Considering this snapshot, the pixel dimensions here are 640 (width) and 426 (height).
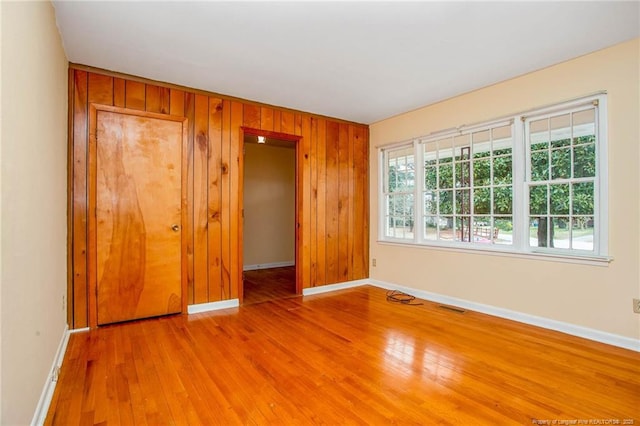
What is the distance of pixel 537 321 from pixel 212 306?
351cm

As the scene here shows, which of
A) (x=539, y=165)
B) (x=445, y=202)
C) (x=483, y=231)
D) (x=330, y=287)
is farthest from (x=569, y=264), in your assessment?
(x=330, y=287)

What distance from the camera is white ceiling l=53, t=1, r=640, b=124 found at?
2.24 m

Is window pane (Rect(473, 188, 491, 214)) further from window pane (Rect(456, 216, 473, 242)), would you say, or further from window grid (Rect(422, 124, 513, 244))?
window pane (Rect(456, 216, 473, 242))

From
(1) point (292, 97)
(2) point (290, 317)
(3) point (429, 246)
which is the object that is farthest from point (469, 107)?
(2) point (290, 317)

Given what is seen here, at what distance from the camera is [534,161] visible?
10.9 ft

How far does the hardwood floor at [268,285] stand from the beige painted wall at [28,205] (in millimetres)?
2213

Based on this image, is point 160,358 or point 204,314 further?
point 204,314

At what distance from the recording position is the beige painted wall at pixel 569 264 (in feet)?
8.76

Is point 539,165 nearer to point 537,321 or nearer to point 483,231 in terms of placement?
point 483,231

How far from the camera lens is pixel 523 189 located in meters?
3.36

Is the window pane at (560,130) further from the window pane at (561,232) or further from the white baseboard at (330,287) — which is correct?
the white baseboard at (330,287)

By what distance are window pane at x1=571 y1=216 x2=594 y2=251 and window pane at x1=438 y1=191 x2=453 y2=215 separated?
1.31 metres

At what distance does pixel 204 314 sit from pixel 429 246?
116 inches

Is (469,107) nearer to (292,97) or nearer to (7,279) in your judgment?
(292,97)
